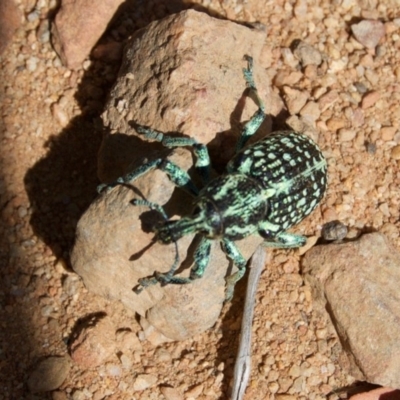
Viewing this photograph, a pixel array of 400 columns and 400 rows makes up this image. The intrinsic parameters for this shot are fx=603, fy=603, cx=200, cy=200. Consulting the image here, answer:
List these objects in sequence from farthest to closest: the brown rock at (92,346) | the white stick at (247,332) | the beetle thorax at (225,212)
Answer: the brown rock at (92,346)
the white stick at (247,332)
the beetle thorax at (225,212)

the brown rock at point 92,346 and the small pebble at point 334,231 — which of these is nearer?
the brown rock at point 92,346

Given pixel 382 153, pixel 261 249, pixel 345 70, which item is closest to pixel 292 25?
pixel 345 70

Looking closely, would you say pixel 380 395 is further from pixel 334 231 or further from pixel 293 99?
pixel 293 99

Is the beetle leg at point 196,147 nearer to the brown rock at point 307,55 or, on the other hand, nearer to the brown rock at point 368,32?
the brown rock at point 307,55

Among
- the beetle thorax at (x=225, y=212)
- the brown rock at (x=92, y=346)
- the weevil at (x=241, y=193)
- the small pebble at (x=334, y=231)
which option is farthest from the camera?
the small pebble at (x=334, y=231)

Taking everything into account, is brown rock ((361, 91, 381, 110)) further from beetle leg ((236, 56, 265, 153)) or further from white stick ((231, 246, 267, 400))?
Result: white stick ((231, 246, 267, 400))

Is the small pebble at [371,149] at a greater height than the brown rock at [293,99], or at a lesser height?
lesser

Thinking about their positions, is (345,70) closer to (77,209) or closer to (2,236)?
(77,209)

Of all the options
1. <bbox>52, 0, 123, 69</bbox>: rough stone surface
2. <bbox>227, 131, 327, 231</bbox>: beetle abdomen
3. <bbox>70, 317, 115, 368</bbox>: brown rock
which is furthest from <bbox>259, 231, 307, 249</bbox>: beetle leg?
<bbox>52, 0, 123, 69</bbox>: rough stone surface

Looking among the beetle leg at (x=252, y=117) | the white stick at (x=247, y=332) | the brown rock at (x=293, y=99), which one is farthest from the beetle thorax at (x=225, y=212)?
the brown rock at (x=293, y=99)
